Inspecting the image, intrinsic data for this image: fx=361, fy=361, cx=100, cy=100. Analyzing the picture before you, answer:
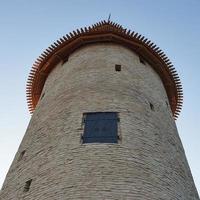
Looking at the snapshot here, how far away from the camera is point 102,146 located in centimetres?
772

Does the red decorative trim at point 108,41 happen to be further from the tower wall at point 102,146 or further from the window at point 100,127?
the window at point 100,127

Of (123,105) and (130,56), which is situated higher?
(130,56)

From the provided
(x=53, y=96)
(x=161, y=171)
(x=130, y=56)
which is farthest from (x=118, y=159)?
(x=130, y=56)

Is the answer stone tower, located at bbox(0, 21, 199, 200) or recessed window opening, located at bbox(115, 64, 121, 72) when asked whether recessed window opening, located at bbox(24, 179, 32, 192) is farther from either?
recessed window opening, located at bbox(115, 64, 121, 72)

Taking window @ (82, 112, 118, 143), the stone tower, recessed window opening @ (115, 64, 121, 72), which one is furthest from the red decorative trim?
window @ (82, 112, 118, 143)

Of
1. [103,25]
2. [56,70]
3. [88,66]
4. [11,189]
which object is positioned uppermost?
[103,25]

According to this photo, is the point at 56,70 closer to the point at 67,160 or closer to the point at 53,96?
the point at 53,96

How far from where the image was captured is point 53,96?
10539mm

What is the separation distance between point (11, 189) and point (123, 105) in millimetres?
3365

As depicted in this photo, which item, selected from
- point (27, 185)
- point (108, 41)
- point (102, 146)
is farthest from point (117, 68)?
point (27, 185)

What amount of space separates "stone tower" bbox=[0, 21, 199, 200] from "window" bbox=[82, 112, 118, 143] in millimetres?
22

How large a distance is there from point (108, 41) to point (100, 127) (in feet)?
17.2

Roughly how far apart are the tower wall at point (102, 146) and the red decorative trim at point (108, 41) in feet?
4.07

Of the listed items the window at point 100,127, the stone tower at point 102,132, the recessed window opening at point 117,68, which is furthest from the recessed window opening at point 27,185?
the recessed window opening at point 117,68
